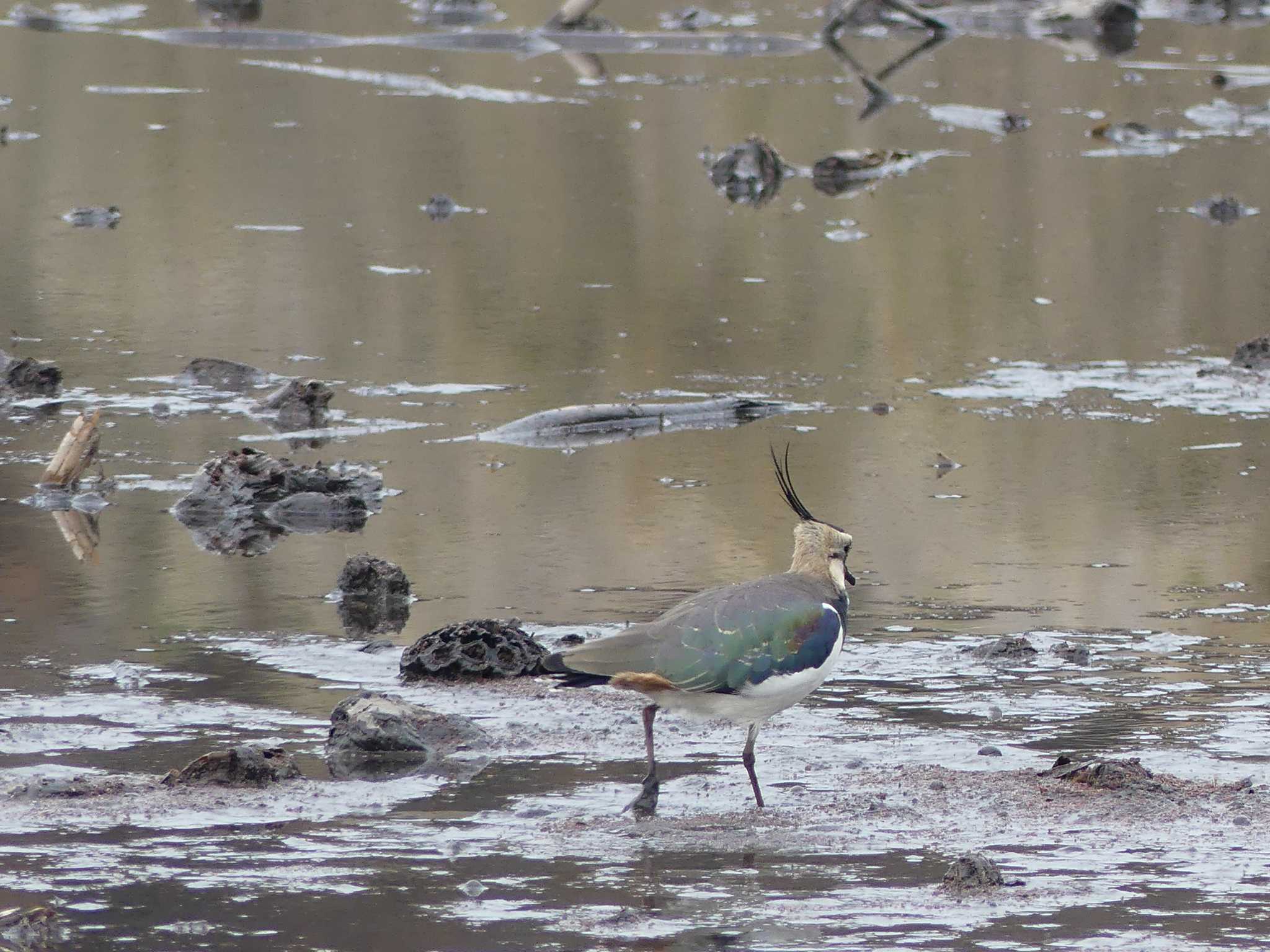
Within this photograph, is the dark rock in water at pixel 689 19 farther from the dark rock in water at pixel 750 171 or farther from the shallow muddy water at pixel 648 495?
the dark rock in water at pixel 750 171

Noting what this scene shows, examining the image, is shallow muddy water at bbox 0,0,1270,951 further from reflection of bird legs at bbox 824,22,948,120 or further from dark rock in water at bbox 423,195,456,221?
reflection of bird legs at bbox 824,22,948,120

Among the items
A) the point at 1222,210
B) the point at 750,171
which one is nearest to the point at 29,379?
the point at 750,171

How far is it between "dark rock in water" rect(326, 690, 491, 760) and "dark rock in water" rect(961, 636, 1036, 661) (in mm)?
1967

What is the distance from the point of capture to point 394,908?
5.75 m

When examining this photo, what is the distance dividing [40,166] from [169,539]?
1145cm

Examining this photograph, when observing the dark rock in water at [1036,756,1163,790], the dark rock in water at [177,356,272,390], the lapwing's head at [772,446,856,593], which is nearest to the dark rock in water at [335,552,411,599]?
the lapwing's head at [772,446,856,593]

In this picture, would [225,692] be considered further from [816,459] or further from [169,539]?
[816,459]

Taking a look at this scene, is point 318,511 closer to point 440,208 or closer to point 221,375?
point 221,375

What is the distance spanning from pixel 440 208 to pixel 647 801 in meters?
12.4

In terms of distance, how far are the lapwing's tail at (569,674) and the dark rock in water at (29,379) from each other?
6499 millimetres

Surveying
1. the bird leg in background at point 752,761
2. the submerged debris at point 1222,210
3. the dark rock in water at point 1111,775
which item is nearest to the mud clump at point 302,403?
the bird leg in background at point 752,761

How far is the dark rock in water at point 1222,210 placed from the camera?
719 inches

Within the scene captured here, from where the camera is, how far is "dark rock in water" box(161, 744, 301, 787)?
6562 millimetres

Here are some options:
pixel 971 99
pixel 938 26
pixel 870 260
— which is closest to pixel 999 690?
pixel 870 260
